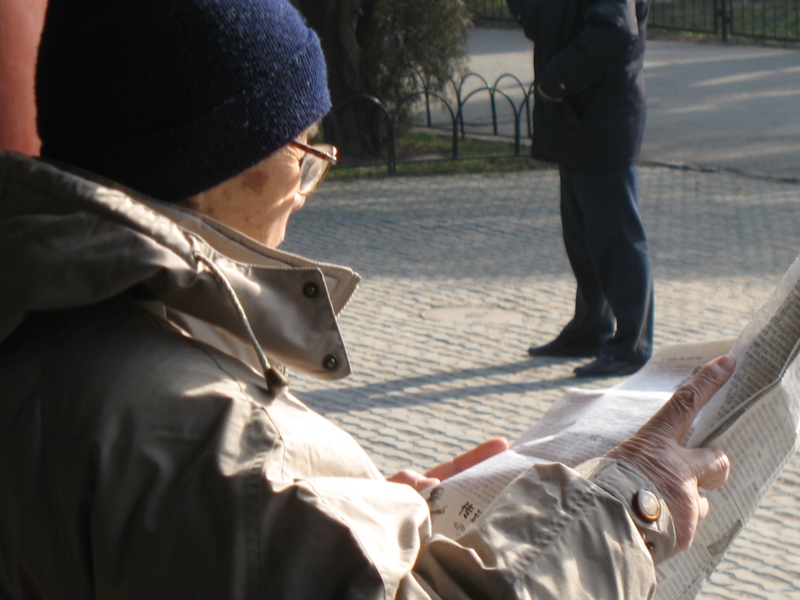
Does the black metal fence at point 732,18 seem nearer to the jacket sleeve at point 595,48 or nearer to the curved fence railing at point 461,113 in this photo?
the curved fence railing at point 461,113

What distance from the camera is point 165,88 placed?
1.29 m

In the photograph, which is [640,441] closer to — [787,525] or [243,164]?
[243,164]

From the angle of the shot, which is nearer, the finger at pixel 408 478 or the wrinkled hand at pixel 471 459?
the finger at pixel 408 478

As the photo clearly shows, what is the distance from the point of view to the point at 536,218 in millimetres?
8367

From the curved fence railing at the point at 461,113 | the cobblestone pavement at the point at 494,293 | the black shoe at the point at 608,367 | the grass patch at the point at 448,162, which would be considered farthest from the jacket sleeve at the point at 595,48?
the grass patch at the point at 448,162

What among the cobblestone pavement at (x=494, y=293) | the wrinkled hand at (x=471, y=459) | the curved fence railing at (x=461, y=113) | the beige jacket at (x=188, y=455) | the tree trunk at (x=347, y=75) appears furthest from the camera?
the tree trunk at (x=347, y=75)

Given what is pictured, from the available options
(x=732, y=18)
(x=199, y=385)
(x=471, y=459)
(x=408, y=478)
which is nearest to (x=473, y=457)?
(x=471, y=459)

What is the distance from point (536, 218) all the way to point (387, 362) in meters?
3.45

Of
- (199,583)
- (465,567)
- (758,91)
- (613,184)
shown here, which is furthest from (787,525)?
(758,91)

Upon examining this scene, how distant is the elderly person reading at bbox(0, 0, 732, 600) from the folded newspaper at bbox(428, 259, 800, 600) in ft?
0.43

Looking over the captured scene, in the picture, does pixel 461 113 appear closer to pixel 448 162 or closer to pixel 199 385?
pixel 448 162

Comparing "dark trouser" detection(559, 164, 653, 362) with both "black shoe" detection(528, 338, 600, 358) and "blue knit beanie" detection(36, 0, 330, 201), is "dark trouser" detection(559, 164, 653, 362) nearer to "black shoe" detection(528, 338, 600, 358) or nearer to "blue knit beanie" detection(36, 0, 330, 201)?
"black shoe" detection(528, 338, 600, 358)

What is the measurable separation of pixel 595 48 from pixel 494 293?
2073 millimetres

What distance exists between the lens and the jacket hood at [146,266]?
1.14 m
